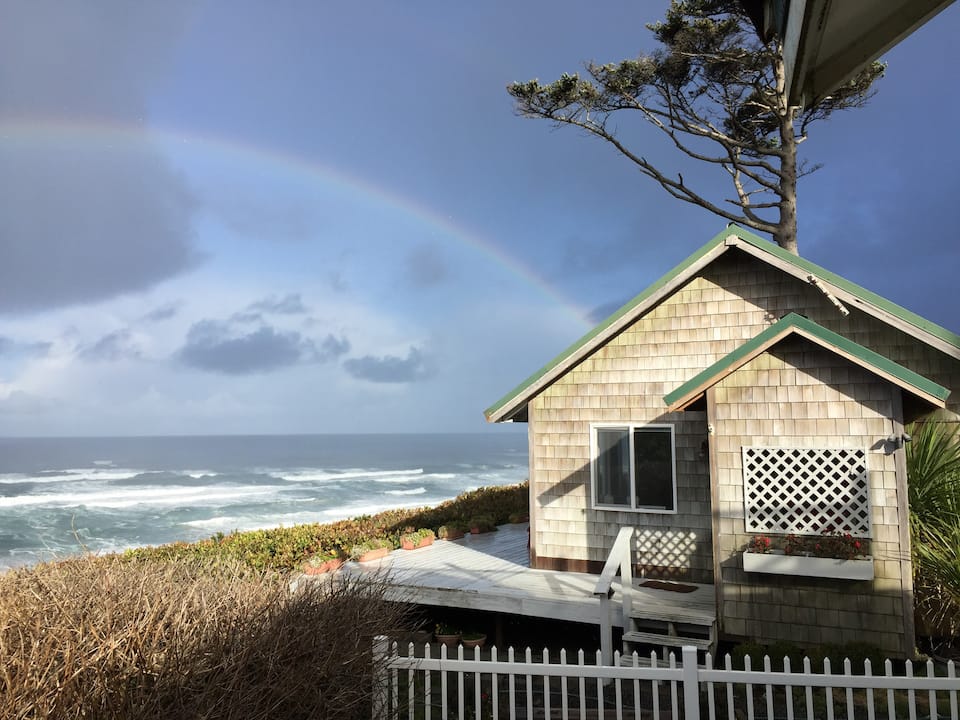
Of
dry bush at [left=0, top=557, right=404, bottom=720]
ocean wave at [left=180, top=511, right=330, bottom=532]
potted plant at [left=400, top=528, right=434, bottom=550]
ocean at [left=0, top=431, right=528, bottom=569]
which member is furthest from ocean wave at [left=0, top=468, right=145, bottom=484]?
dry bush at [left=0, top=557, right=404, bottom=720]

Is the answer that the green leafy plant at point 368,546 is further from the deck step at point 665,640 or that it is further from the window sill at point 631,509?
the deck step at point 665,640

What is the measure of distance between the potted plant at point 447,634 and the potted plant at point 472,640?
10 centimetres

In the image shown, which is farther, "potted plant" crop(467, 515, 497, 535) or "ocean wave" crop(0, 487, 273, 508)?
"ocean wave" crop(0, 487, 273, 508)

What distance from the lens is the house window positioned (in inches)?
420

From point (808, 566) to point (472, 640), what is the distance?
4.51m

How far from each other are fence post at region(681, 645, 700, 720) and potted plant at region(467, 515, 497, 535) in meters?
10.2

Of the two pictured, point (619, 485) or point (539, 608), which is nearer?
point (539, 608)

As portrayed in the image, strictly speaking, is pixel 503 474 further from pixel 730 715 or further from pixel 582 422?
pixel 730 715

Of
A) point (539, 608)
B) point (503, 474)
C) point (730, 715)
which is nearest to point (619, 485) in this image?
point (539, 608)

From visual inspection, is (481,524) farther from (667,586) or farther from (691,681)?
(691,681)

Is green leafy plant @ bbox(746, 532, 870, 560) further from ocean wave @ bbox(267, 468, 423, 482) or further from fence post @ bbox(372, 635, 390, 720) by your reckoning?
ocean wave @ bbox(267, 468, 423, 482)

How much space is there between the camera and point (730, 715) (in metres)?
5.20

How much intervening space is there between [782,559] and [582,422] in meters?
4.04

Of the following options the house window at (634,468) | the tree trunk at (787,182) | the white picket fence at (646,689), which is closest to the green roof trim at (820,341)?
the house window at (634,468)
